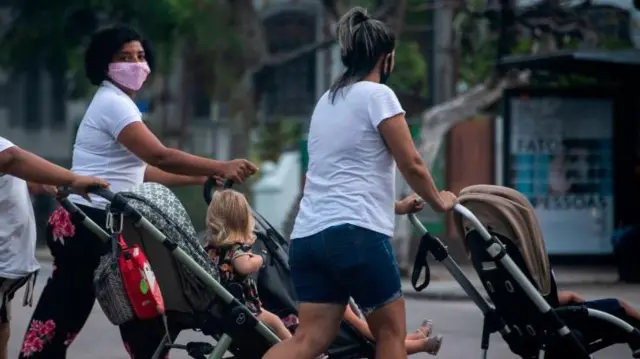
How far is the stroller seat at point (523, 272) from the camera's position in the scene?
21.2 feet

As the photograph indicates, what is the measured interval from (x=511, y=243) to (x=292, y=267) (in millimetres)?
1236

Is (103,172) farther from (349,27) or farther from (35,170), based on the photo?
(349,27)

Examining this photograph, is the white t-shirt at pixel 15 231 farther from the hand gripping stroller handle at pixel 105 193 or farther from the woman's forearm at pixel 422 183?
the woman's forearm at pixel 422 183

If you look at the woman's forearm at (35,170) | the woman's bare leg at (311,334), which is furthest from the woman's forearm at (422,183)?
the woman's forearm at (35,170)

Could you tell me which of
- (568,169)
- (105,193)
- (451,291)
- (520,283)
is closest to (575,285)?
(451,291)

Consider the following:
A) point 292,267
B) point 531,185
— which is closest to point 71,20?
point 531,185

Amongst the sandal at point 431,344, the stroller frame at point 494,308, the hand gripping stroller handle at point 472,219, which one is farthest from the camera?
the sandal at point 431,344

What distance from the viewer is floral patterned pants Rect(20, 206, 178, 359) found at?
6.43 metres

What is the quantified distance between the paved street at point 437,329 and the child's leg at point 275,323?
9.14 ft

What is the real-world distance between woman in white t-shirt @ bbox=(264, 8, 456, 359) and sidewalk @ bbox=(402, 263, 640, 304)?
24.1 feet

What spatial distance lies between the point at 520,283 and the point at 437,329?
186 inches

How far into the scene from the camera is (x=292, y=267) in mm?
5770

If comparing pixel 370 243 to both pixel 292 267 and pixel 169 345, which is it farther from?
pixel 169 345

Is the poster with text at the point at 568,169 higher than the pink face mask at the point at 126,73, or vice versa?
the pink face mask at the point at 126,73
